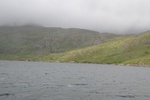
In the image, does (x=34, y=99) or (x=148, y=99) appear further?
(x=148, y=99)

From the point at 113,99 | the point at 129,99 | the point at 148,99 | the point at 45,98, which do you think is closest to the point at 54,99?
the point at 45,98

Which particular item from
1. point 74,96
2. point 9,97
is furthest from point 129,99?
point 9,97

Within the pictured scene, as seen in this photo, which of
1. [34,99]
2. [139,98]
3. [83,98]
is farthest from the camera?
[139,98]

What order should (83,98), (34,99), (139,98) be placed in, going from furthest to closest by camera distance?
(139,98) < (83,98) < (34,99)

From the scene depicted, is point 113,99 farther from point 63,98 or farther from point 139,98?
point 63,98

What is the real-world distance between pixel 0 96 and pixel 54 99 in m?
13.1

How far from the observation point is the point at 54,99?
56.3 meters

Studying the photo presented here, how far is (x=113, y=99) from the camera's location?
5956cm

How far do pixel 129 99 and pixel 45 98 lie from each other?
2065 cm

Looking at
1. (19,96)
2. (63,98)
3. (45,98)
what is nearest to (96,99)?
(63,98)

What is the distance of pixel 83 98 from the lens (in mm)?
58531

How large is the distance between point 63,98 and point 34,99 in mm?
7051

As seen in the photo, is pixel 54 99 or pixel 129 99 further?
pixel 129 99

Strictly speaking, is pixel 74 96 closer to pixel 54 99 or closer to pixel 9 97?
pixel 54 99
